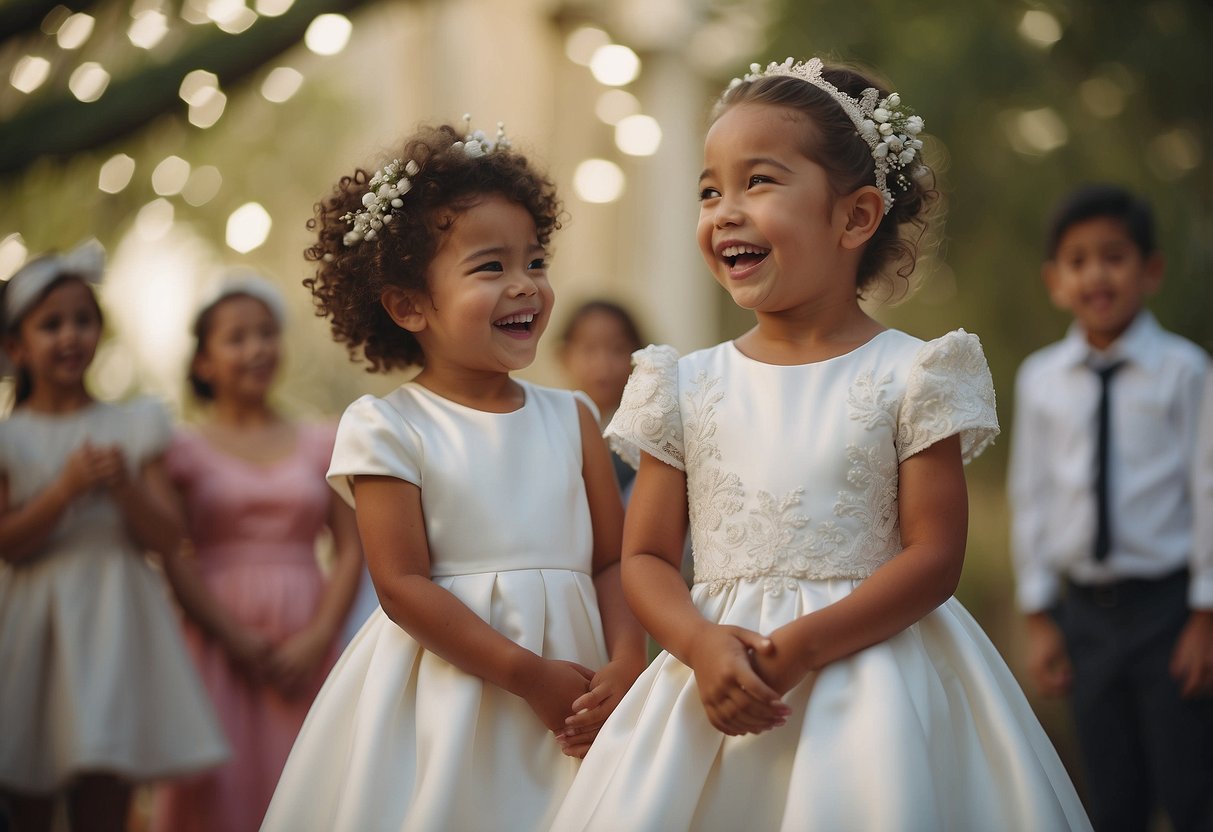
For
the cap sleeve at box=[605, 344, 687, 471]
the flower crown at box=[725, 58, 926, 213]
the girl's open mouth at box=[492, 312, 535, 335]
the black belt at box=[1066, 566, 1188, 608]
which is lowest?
the black belt at box=[1066, 566, 1188, 608]

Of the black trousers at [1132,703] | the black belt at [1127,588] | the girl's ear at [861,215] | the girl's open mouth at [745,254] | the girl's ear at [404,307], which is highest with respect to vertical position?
the girl's ear at [861,215]

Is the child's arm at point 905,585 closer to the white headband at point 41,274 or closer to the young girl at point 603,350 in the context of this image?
the young girl at point 603,350

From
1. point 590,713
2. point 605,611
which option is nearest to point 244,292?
point 605,611

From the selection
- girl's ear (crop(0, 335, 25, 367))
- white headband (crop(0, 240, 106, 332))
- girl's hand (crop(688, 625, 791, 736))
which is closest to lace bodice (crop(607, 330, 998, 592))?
girl's hand (crop(688, 625, 791, 736))

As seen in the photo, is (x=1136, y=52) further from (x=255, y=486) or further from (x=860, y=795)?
(x=860, y=795)

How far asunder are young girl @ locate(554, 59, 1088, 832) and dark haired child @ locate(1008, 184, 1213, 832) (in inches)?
69.2

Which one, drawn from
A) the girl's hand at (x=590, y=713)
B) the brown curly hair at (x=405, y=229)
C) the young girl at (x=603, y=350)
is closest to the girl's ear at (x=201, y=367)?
the young girl at (x=603, y=350)

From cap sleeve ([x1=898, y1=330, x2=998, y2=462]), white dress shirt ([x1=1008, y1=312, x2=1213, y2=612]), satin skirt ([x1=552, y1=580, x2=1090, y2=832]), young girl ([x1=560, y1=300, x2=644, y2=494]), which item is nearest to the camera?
satin skirt ([x1=552, y1=580, x2=1090, y2=832])

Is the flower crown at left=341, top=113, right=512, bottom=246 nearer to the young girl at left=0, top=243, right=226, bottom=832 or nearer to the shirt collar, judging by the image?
the young girl at left=0, top=243, right=226, bottom=832

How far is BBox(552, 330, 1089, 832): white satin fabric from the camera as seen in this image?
196 centimetres

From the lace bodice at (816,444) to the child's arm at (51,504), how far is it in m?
1.95

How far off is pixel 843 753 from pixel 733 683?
0.69ft

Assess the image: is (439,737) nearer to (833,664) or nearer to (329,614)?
(833,664)

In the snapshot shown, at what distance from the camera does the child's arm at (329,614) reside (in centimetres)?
394
